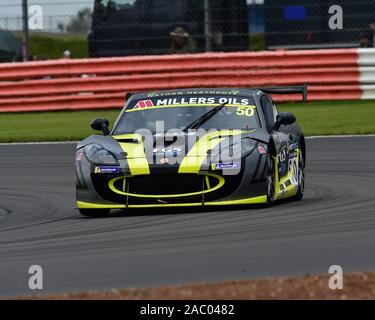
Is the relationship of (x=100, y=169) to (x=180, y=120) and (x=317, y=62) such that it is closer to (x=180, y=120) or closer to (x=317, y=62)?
(x=180, y=120)

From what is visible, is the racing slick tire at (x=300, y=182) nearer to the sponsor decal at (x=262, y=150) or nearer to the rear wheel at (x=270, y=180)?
the rear wheel at (x=270, y=180)

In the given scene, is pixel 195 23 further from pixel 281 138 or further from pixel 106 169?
pixel 106 169

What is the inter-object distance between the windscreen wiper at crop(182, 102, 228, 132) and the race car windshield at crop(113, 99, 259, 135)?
0.6 inches

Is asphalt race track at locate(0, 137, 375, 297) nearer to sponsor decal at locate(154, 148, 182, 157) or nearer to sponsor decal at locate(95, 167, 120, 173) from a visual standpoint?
sponsor decal at locate(95, 167, 120, 173)

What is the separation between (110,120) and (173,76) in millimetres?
1987

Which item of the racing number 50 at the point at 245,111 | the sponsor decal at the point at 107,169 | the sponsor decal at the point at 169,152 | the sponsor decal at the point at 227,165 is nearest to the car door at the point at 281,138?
the racing number 50 at the point at 245,111

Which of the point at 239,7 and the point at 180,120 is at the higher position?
the point at 239,7

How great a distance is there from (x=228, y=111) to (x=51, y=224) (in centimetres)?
216

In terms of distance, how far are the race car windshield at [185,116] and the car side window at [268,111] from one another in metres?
0.16

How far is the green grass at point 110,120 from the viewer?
62.6 ft

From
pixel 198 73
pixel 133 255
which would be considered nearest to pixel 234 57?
pixel 198 73
